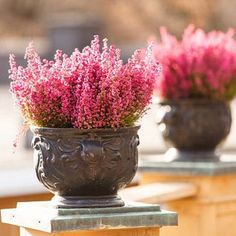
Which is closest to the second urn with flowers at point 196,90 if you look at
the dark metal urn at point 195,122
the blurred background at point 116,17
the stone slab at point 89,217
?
the dark metal urn at point 195,122

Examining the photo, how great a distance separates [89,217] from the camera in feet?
14.6

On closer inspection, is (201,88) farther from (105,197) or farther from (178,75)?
(105,197)

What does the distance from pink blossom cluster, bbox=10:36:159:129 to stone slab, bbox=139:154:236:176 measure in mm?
2024

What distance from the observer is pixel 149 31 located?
123 feet

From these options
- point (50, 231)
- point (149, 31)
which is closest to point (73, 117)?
point (50, 231)

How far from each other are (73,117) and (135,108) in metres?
0.24

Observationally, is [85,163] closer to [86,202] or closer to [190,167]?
[86,202]

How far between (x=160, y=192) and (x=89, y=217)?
1.82 m

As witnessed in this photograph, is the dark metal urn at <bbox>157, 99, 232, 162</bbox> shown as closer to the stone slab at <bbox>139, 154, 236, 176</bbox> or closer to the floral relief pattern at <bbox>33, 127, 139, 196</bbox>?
the stone slab at <bbox>139, 154, 236, 176</bbox>

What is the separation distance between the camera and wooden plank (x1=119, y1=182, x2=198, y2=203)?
6004 mm

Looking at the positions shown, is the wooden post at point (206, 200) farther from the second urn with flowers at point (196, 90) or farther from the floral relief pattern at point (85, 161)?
the floral relief pattern at point (85, 161)

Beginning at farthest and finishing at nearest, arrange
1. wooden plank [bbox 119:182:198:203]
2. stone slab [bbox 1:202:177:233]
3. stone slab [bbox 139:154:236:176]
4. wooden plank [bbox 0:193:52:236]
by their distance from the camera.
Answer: stone slab [bbox 139:154:236:176]
wooden plank [bbox 0:193:52:236]
wooden plank [bbox 119:182:198:203]
stone slab [bbox 1:202:177:233]

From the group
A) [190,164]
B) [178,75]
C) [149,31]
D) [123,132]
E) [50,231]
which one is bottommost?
[50,231]

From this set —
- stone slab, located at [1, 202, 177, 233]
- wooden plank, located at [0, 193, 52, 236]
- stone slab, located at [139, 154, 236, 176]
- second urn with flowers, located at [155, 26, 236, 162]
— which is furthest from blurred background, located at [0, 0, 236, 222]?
stone slab, located at [1, 202, 177, 233]
